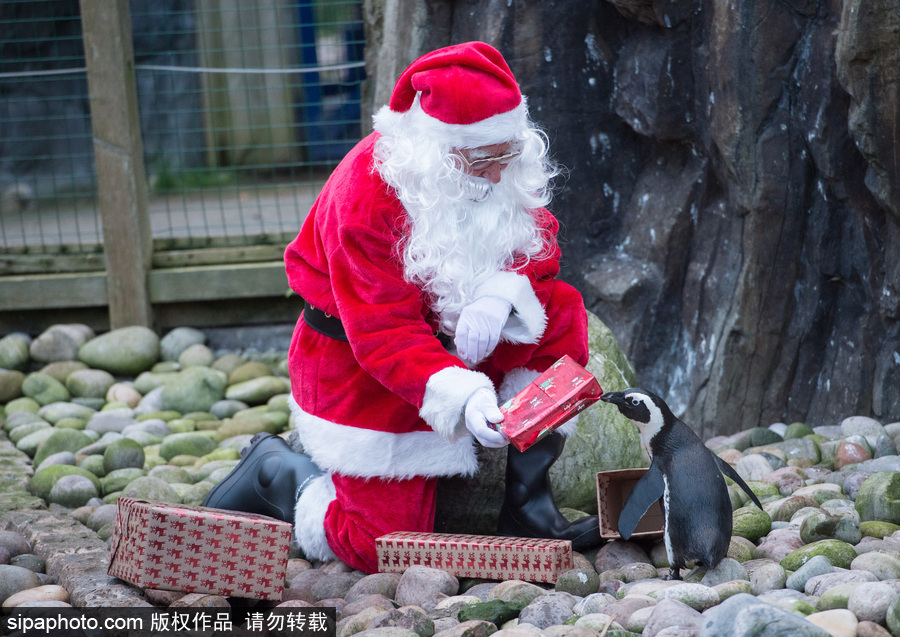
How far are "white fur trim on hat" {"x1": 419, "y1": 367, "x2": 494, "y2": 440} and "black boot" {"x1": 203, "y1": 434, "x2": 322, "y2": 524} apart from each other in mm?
526

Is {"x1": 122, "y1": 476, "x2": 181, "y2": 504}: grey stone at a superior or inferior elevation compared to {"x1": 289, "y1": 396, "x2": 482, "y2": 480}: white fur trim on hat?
inferior

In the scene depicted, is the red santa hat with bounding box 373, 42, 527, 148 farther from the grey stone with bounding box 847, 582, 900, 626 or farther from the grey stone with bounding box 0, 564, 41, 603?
the grey stone with bounding box 0, 564, 41, 603

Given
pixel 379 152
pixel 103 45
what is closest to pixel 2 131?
pixel 103 45

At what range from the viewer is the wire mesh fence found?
6.23 m

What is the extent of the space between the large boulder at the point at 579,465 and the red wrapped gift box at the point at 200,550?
0.65 meters

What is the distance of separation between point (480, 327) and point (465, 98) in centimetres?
54

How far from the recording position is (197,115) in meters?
7.97

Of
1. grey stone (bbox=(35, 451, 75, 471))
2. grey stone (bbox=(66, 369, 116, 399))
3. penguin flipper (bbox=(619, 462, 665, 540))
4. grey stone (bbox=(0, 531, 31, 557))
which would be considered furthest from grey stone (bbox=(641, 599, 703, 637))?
grey stone (bbox=(66, 369, 116, 399))

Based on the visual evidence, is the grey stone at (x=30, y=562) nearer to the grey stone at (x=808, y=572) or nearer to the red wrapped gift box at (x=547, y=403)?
the red wrapped gift box at (x=547, y=403)

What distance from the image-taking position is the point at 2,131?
7133mm

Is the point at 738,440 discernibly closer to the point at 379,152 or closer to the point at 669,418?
the point at 669,418

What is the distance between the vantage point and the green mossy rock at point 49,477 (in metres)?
3.05

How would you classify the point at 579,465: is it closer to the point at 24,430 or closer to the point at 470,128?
the point at 470,128

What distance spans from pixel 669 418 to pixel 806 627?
70 centimetres
